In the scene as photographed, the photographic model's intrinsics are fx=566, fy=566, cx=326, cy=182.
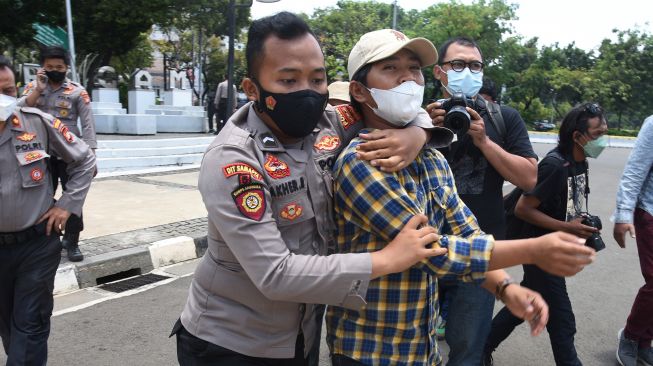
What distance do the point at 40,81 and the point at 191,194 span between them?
367 cm

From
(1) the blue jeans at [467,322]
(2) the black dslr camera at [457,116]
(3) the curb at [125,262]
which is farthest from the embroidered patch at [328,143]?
(3) the curb at [125,262]

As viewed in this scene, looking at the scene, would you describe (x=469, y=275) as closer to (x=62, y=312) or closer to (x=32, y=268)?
(x=32, y=268)

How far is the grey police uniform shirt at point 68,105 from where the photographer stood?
5.16 metres

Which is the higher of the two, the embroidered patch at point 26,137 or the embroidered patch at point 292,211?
the embroidered patch at point 292,211

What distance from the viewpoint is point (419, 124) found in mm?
1773

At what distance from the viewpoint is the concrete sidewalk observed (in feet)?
16.5

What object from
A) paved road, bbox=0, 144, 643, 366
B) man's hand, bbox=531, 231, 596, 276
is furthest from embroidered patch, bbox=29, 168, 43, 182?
man's hand, bbox=531, 231, 596, 276

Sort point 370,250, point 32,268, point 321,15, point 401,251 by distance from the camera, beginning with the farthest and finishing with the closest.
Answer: point 321,15 < point 32,268 < point 370,250 < point 401,251

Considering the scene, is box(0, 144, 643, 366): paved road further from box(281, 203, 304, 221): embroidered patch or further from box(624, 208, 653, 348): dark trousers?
box(281, 203, 304, 221): embroidered patch

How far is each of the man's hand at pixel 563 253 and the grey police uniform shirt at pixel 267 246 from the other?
0.42 m

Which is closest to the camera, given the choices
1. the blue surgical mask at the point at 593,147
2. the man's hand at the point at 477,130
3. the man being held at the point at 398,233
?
the man being held at the point at 398,233

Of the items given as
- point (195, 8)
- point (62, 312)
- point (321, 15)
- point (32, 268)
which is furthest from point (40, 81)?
point (321, 15)

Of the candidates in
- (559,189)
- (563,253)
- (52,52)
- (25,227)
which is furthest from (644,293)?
(52,52)

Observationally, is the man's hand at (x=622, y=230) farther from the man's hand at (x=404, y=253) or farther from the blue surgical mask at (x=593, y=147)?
the man's hand at (x=404, y=253)
